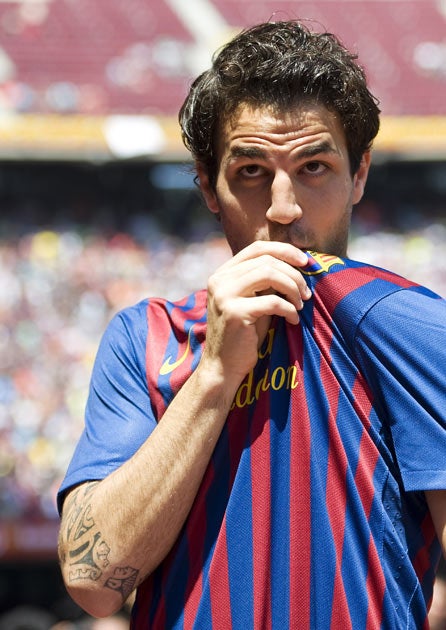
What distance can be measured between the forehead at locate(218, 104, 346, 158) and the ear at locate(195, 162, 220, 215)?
0.49 feet

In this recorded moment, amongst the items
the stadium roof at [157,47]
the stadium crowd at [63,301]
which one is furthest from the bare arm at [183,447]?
the stadium roof at [157,47]

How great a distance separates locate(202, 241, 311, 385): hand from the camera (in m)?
1.38

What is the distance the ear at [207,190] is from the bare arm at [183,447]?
1.06 feet

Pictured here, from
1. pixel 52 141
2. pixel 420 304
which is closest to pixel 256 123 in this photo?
pixel 420 304

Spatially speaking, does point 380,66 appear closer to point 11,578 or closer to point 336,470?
point 11,578

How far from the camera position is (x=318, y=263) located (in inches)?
57.1

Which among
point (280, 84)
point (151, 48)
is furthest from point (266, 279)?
point (151, 48)

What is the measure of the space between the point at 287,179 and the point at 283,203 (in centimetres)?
5

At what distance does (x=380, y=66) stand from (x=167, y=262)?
4270mm

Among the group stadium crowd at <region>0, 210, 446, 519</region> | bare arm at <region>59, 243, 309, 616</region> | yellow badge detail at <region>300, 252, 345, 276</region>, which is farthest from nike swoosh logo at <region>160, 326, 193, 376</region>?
stadium crowd at <region>0, 210, 446, 519</region>

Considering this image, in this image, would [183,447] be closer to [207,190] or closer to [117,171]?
[207,190]

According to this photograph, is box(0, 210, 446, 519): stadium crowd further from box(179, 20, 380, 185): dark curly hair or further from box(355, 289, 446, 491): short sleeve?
box(355, 289, 446, 491): short sleeve

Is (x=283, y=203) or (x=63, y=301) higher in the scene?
(x=63, y=301)

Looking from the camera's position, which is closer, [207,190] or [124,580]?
[124,580]
